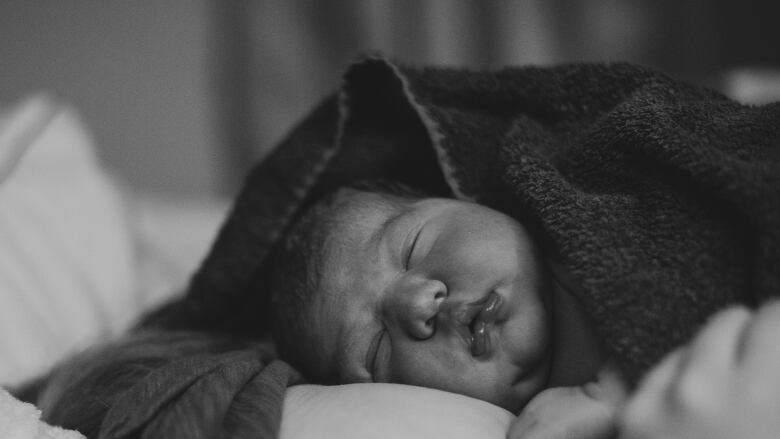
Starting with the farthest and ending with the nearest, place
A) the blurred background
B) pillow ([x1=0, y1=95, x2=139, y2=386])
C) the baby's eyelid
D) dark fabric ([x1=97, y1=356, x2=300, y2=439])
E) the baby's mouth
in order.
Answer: the blurred background
pillow ([x1=0, y1=95, x2=139, y2=386])
the baby's eyelid
the baby's mouth
dark fabric ([x1=97, y1=356, x2=300, y2=439])

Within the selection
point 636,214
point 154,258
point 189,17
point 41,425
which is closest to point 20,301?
point 154,258

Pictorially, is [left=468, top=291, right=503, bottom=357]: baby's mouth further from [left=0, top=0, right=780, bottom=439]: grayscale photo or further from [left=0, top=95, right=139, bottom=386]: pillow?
[left=0, top=95, right=139, bottom=386]: pillow

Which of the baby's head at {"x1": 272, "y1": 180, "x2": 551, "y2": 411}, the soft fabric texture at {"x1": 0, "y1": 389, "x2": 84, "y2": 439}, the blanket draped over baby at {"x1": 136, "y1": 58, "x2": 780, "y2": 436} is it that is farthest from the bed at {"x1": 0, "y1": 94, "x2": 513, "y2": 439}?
the baby's head at {"x1": 272, "y1": 180, "x2": 551, "y2": 411}

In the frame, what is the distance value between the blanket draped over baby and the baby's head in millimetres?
62

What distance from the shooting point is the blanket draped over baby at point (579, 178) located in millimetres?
586

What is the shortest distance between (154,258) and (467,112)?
2.35 ft

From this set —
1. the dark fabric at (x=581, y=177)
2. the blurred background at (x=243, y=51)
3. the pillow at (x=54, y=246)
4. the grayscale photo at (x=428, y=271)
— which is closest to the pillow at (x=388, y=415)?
the grayscale photo at (x=428, y=271)

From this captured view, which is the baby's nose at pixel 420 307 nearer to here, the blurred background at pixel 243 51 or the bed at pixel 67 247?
the bed at pixel 67 247

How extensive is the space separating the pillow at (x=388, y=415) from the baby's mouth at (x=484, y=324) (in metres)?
0.06

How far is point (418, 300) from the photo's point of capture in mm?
715

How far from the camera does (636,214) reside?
703 millimetres

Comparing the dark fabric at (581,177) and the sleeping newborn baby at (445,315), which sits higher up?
A: the dark fabric at (581,177)

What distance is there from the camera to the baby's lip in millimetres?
693

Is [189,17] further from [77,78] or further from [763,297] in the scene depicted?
[763,297]
